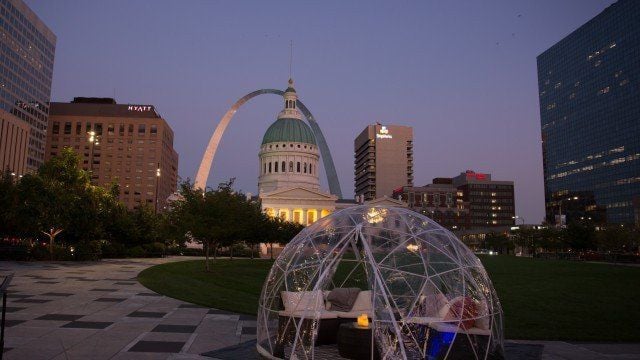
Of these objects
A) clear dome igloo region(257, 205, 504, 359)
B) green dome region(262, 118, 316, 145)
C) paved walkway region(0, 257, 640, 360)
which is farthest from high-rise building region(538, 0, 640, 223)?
clear dome igloo region(257, 205, 504, 359)

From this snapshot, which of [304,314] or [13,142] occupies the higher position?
[13,142]

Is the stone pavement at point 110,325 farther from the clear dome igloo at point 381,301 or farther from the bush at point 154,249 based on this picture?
the bush at point 154,249

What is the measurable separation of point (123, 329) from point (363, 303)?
6660mm

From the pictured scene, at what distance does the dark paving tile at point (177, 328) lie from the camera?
13205 millimetres

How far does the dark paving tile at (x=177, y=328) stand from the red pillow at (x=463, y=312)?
7193 mm

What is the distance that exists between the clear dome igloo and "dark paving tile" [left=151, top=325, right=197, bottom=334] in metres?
3.28

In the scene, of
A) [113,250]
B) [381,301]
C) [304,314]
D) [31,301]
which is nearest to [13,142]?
[113,250]

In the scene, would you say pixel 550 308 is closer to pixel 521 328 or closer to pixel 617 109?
pixel 521 328

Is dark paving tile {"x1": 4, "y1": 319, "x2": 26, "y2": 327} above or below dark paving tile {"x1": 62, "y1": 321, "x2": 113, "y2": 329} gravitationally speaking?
above

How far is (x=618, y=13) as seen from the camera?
16750 cm

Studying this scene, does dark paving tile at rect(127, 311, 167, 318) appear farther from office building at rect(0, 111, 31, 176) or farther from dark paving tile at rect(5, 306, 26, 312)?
office building at rect(0, 111, 31, 176)

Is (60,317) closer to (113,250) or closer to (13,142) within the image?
(113,250)

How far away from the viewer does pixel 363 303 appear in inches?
435

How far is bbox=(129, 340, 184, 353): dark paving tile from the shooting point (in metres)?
10.9
